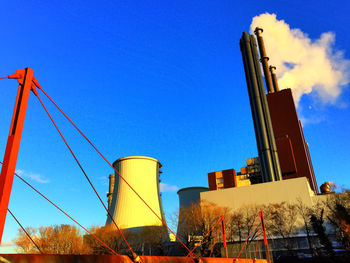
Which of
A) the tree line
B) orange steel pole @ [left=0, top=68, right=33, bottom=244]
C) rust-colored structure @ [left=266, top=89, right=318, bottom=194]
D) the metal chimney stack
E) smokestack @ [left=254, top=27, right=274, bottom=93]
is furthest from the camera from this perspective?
smokestack @ [left=254, top=27, right=274, bottom=93]

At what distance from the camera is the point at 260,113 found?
45.9 meters

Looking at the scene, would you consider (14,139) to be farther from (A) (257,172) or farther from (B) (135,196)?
(A) (257,172)

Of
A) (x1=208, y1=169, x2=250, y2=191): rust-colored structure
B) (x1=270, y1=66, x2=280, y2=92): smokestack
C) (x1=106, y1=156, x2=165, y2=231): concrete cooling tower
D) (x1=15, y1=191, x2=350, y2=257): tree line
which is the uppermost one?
(x1=270, y1=66, x2=280, y2=92): smokestack

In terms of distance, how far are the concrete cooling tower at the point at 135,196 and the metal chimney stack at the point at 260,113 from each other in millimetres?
18645

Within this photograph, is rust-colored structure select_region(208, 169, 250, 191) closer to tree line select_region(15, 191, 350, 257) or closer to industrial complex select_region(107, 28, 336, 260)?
industrial complex select_region(107, 28, 336, 260)

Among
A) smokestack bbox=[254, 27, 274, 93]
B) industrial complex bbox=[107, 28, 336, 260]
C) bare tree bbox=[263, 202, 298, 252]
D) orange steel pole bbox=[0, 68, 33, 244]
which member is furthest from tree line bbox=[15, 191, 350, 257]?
orange steel pole bbox=[0, 68, 33, 244]

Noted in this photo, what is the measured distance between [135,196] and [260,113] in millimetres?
25498

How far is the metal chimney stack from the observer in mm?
42938

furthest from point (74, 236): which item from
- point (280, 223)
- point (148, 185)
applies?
point (280, 223)

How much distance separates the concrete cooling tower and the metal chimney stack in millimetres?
18645

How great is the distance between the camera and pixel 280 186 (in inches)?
1500

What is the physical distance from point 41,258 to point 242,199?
1529 inches

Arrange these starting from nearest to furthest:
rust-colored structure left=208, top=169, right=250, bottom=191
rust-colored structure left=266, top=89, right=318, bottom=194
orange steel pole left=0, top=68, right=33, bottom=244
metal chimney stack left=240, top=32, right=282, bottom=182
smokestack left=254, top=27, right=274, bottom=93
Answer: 1. orange steel pole left=0, top=68, right=33, bottom=244
2. metal chimney stack left=240, top=32, right=282, bottom=182
3. rust-colored structure left=266, top=89, right=318, bottom=194
4. smokestack left=254, top=27, right=274, bottom=93
5. rust-colored structure left=208, top=169, right=250, bottom=191

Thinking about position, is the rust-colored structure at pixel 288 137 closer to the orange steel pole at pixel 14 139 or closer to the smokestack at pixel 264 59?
the smokestack at pixel 264 59
